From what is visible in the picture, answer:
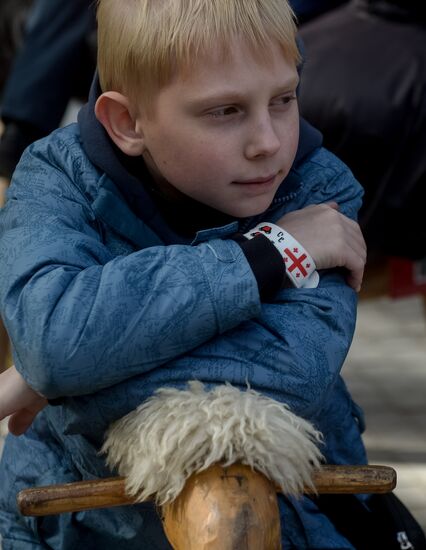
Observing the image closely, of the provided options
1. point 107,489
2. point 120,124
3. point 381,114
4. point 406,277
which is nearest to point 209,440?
point 107,489

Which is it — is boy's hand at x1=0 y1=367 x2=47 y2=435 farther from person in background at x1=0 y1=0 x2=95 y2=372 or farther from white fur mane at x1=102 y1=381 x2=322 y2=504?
person in background at x1=0 y1=0 x2=95 y2=372

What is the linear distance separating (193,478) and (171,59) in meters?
0.60

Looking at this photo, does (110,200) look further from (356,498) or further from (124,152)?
(356,498)

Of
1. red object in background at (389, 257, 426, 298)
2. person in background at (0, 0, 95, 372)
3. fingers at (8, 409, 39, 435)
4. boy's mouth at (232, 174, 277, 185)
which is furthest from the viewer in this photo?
person in background at (0, 0, 95, 372)

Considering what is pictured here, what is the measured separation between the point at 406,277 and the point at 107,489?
2.04 metres

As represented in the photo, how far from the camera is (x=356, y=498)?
2127mm

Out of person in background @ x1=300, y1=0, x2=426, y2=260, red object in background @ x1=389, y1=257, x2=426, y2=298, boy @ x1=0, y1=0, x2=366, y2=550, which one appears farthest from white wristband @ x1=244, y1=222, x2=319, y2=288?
red object in background @ x1=389, y1=257, x2=426, y2=298

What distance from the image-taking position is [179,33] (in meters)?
1.68

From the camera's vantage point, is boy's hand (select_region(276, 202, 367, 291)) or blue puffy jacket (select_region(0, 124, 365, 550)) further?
boy's hand (select_region(276, 202, 367, 291))

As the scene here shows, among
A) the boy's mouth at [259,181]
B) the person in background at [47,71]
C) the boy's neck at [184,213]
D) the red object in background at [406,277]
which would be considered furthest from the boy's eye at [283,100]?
the person in background at [47,71]

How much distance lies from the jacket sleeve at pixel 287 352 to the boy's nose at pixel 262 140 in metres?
0.21

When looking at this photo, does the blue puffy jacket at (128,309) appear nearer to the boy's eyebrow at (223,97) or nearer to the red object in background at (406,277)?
the boy's eyebrow at (223,97)

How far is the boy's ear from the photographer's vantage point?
6.04 ft

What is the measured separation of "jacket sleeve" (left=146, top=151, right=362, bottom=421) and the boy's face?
0.17 m
